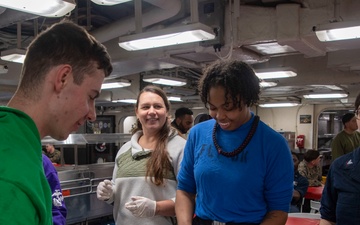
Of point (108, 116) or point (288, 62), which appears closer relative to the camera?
point (288, 62)

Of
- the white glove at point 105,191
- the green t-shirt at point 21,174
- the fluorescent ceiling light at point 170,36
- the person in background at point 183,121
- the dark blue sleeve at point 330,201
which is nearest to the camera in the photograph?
the green t-shirt at point 21,174

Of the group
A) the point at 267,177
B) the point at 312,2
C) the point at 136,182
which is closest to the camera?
the point at 267,177

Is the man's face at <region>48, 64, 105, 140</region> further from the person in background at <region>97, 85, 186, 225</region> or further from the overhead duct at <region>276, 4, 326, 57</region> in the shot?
the overhead duct at <region>276, 4, 326, 57</region>

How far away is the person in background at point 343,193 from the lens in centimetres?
156

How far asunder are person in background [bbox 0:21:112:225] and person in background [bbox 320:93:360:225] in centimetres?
127

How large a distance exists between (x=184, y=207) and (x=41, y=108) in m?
1.03

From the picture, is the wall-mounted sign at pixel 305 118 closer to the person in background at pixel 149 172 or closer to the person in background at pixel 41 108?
the person in background at pixel 149 172

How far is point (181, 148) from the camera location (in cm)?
200

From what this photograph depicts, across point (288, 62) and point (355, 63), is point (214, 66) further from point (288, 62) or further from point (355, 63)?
point (288, 62)

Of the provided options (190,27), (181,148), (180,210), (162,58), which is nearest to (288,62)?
(162,58)

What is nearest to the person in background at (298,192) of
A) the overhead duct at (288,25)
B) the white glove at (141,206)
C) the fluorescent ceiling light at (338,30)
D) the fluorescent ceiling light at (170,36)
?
the overhead duct at (288,25)

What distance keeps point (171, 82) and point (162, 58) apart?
6.13 ft

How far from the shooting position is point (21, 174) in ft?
1.97

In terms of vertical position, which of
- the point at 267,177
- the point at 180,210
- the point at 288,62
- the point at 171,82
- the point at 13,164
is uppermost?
the point at 288,62
